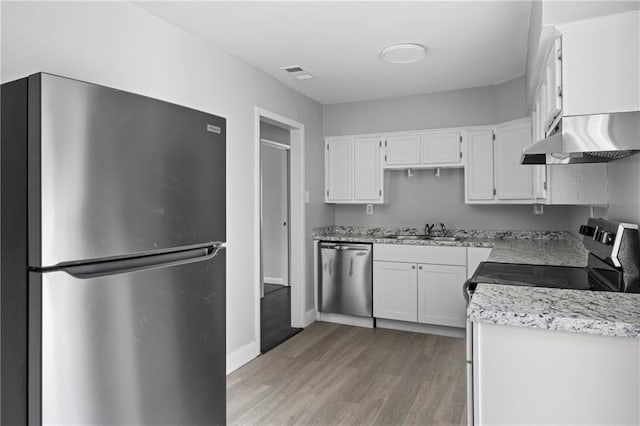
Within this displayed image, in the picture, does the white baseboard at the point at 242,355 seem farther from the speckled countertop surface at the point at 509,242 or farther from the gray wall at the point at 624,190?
the gray wall at the point at 624,190

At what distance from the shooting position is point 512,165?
3.71 meters

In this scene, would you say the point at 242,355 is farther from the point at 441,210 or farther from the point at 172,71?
the point at 441,210

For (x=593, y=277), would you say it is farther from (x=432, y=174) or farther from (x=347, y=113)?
(x=347, y=113)

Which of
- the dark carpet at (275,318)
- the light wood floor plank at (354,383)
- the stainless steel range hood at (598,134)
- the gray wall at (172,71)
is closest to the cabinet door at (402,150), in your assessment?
the gray wall at (172,71)

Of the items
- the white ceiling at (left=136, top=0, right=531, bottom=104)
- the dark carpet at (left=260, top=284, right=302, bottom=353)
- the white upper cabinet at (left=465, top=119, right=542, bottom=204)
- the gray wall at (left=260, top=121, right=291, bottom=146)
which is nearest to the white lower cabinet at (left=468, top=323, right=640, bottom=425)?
the white ceiling at (left=136, top=0, right=531, bottom=104)

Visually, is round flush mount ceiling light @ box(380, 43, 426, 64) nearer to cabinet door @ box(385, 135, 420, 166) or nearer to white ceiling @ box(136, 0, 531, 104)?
white ceiling @ box(136, 0, 531, 104)

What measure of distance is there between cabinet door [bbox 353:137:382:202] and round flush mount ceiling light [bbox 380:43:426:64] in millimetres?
1249

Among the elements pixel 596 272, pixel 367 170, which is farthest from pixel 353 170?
pixel 596 272

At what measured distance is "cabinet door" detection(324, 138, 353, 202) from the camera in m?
4.51

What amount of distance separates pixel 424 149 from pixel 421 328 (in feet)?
5.80

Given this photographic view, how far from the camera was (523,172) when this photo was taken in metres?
3.67

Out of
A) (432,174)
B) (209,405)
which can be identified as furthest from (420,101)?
(209,405)

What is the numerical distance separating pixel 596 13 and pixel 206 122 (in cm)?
172

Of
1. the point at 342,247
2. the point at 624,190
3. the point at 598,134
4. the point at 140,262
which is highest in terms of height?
the point at 598,134
